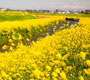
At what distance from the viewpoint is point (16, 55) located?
516 cm

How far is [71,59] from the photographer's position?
526 centimetres

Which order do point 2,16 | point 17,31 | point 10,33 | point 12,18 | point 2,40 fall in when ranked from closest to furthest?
point 2,40 → point 10,33 → point 17,31 → point 2,16 → point 12,18

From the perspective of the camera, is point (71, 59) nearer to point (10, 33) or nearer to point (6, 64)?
point (6, 64)

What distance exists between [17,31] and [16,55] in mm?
8770

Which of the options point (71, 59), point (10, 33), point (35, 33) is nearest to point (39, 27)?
point (35, 33)

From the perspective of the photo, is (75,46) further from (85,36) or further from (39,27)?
(39,27)

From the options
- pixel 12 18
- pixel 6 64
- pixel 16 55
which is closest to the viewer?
pixel 6 64

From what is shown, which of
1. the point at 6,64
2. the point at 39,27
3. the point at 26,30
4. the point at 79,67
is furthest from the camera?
the point at 39,27

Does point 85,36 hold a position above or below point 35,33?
above

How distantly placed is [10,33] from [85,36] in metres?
7.31

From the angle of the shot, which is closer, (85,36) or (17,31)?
(85,36)

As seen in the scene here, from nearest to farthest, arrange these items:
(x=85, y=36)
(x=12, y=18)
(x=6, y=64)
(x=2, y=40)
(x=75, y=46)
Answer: (x=6, y=64)
(x=75, y=46)
(x=85, y=36)
(x=2, y=40)
(x=12, y=18)

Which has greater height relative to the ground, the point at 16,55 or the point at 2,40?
the point at 16,55

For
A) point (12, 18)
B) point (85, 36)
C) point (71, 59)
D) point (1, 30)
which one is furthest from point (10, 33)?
point (12, 18)
